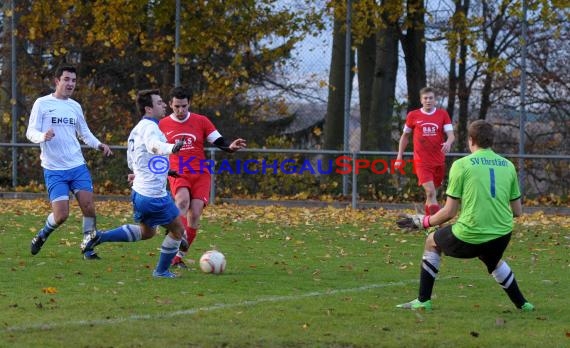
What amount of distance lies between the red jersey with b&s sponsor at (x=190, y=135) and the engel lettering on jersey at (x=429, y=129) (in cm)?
431

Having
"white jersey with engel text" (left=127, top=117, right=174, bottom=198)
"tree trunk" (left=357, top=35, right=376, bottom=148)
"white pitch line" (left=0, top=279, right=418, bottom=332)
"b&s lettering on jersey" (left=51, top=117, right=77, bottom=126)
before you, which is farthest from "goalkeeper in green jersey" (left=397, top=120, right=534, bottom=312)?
"tree trunk" (left=357, top=35, right=376, bottom=148)

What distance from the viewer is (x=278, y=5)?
22094 mm

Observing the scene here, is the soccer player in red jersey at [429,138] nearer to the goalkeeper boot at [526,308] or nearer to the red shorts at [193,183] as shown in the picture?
the red shorts at [193,183]

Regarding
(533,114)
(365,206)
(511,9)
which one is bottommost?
(365,206)

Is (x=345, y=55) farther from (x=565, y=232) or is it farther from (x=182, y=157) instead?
(x=182, y=157)

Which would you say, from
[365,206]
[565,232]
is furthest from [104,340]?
[365,206]

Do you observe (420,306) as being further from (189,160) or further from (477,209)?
(189,160)

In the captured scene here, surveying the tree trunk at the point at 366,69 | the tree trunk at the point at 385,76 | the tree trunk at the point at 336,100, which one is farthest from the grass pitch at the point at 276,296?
the tree trunk at the point at 366,69

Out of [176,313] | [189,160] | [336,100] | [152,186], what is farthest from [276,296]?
[336,100]

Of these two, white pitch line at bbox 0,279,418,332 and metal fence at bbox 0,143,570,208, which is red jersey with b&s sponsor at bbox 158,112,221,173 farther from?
metal fence at bbox 0,143,570,208

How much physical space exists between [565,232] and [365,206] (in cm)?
511

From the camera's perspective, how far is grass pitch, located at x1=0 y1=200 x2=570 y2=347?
23.1ft

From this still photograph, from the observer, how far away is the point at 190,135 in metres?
A: 11.7

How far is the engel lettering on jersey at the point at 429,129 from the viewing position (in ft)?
49.7
